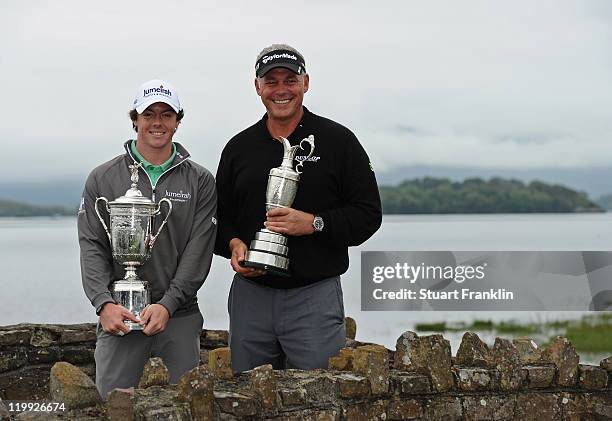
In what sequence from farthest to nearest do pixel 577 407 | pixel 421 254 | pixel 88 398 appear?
pixel 421 254
pixel 577 407
pixel 88 398

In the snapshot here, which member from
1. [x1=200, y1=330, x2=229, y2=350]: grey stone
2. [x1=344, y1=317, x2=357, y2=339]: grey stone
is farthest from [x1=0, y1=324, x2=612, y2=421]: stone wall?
[x1=200, y1=330, x2=229, y2=350]: grey stone

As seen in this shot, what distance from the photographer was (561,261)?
18.9 m

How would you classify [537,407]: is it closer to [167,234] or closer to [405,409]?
[405,409]

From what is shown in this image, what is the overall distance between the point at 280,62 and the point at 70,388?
78.8 inches

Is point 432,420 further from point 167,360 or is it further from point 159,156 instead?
point 159,156

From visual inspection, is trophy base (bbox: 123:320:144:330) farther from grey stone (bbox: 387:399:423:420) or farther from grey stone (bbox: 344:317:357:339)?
grey stone (bbox: 344:317:357:339)

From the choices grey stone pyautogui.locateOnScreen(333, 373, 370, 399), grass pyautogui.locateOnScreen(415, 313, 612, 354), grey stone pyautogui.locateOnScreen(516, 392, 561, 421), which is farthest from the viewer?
grass pyautogui.locateOnScreen(415, 313, 612, 354)

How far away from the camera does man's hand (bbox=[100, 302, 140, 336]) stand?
5074 millimetres

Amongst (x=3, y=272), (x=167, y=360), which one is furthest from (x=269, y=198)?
(x=3, y=272)

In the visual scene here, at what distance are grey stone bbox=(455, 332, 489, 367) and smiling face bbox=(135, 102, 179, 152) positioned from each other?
78.8 inches

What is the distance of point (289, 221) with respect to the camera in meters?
5.05

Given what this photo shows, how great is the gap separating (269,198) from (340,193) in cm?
46

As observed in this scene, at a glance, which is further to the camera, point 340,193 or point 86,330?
point 86,330

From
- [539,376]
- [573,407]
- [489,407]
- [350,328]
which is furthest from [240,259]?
[350,328]
